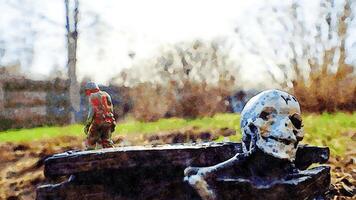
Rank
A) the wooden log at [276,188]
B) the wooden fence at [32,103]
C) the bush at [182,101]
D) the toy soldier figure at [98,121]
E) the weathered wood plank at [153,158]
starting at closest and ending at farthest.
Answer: the wooden log at [276,188]
the weathered wood plank at [153,158]
the toy soldier figure at [98,121]
the bush at [182,101]
the wooden fence at [32,103]

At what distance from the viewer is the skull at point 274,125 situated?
3172mm

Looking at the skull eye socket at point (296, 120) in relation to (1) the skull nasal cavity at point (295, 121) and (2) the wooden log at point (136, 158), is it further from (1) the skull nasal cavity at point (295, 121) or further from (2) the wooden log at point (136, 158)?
(2) the wooden log at point (136, 158)

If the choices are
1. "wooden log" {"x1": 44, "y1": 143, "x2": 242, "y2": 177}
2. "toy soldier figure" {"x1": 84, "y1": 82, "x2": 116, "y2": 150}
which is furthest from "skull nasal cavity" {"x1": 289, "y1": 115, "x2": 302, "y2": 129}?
"toy soldier figure" {"x1": 84, "y1": 82, "x2": 116, "y2": 150}

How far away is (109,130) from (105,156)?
1.95 m

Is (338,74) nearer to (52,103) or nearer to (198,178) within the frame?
(198,178)

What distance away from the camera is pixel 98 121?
5766 millimetres

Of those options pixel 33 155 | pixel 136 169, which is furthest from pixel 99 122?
pixel 33 155

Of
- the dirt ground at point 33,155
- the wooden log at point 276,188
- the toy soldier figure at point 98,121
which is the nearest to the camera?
the wooden log at point 276,188

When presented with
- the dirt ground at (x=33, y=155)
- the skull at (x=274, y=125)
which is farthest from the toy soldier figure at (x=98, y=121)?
the dirt ground at (x=33, y=155)

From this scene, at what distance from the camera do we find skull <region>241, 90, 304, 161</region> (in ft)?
10.4

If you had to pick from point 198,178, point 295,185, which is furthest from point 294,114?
point 198,178

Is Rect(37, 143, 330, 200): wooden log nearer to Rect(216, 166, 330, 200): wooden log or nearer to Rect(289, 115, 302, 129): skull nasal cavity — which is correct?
Rect(216, 166, 330, 200): wooden log

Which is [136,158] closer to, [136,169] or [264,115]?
[136,169]

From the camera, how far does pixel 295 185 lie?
3137mm
